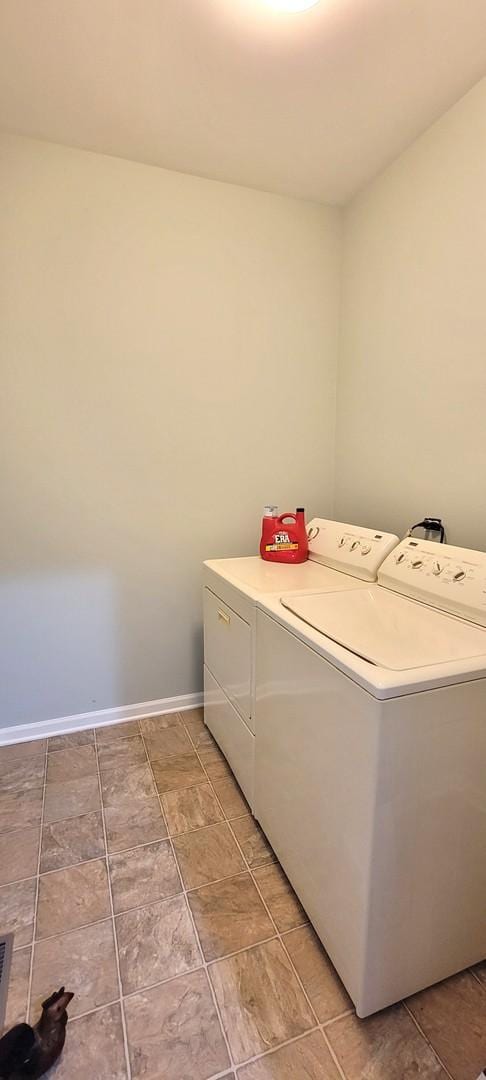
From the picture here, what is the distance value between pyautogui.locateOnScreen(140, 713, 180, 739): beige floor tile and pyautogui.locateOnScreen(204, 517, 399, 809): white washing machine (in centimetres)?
23

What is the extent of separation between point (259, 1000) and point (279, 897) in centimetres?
26

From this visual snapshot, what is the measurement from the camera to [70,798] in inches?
66.4

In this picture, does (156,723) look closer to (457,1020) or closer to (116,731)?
(116,731)

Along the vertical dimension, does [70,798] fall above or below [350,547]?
below

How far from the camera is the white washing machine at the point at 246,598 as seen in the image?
1.53m

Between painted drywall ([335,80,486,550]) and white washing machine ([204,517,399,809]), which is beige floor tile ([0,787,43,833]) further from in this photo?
painted drywall ([335,80,486,550])

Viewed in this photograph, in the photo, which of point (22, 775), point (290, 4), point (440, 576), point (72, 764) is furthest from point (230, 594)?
point (290, 4)

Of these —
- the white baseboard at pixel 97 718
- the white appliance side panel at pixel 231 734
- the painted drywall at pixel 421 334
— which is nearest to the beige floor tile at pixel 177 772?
the white appliance side panel at pixel 231 734

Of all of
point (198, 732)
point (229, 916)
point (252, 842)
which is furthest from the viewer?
point (198, 732)

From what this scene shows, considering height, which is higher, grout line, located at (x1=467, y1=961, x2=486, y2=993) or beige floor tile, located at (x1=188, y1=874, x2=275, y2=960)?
beige floor tile, located at (x1=188, y1=874, x2=275, y2=960)

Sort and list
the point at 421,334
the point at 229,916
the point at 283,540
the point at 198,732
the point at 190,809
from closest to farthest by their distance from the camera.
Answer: the point at 229,916 → the point at 190,809 → the point at 421,334 → the point at 283,540 → the point at 198,732

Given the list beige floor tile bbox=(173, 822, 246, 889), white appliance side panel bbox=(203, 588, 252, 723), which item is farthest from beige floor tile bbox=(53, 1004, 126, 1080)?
white appliance side panel bbox=(203, 588, 252, 723)

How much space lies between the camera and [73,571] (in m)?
2.02

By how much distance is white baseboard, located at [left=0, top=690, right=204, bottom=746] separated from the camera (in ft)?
6.64
